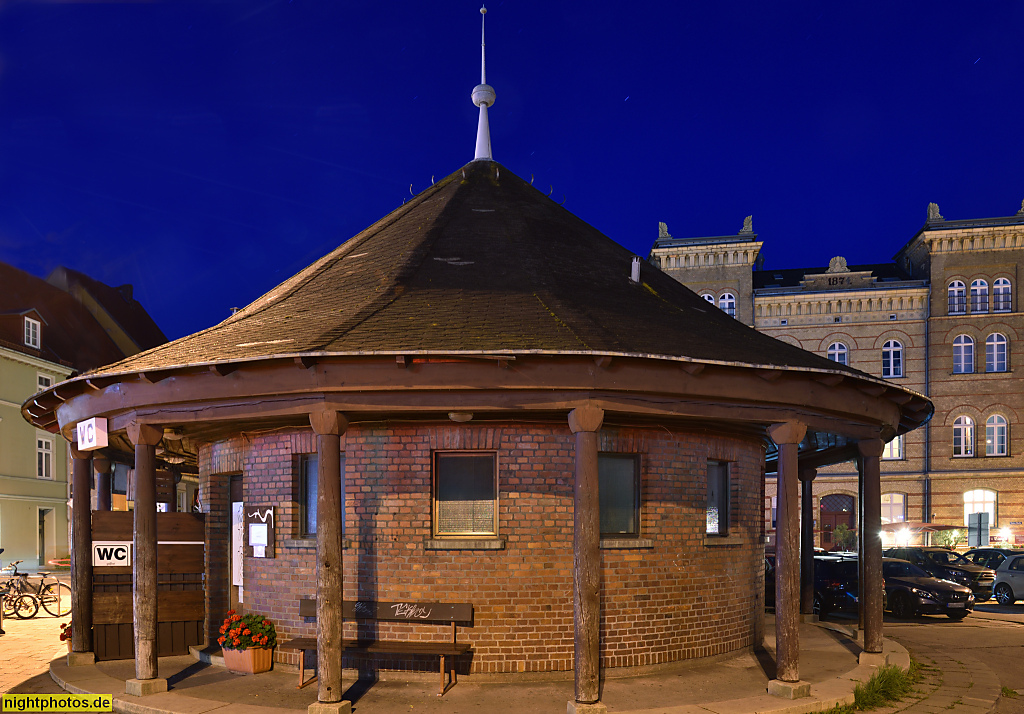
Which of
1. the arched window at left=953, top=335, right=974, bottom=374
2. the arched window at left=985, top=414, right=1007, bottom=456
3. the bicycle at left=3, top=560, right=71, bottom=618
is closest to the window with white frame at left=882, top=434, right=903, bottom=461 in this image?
the arched window at left=985, top=414, right=1007, bottom=456

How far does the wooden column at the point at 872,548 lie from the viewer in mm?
11484

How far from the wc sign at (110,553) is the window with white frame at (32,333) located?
94.5ft

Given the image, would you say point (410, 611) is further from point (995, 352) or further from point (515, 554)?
point (995, 352)

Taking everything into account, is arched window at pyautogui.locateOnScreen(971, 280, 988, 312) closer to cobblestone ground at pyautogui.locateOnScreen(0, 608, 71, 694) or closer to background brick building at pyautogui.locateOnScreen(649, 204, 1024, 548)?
background brick building at pyautogui.locateOnScreen(649, 204, 1024, 548)

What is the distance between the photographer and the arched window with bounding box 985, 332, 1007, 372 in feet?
130

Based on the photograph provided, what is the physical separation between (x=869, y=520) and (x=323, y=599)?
25.1 feet

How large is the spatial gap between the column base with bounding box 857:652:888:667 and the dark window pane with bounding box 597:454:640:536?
3505 millimetres

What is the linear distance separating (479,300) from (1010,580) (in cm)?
1925

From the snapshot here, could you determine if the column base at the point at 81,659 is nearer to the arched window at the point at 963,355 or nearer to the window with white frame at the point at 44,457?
the window with white frame at the point at 44,457

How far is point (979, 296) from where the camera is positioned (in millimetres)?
39969

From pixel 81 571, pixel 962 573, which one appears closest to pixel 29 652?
pixel 81 571

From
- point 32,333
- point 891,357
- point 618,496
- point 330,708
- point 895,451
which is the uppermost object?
point 32,333

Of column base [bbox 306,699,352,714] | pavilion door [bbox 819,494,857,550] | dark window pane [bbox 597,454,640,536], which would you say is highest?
dark window pane [bbox 597,454,640,536]

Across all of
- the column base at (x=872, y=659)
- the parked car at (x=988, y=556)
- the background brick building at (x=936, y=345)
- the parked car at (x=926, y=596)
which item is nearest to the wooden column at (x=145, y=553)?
the column base at (x=872, y=659)
